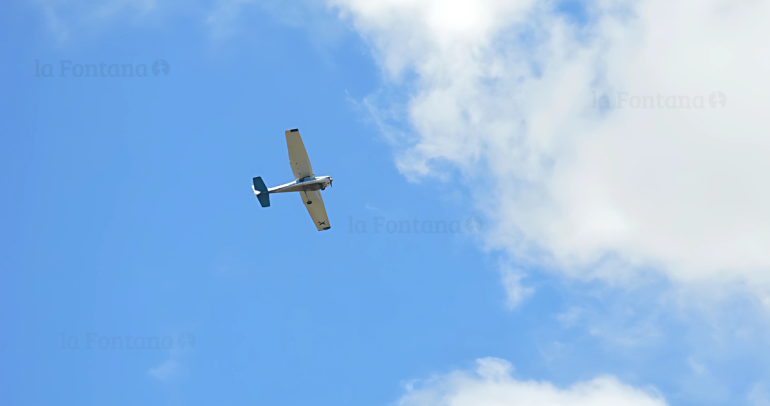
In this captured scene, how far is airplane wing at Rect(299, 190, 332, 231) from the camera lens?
53531mm

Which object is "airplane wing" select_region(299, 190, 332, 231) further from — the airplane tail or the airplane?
the airplane tail

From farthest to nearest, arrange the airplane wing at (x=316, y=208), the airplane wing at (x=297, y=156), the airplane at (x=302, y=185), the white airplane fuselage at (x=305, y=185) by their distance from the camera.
Answer: the airplane wing at (x=316, y=208) → the white airplane fuselage at (x=305, y=185) → the airplane at (x=302, y=185) → the airplane wing at (x=297, y=156)

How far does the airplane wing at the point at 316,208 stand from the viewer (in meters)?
53.5

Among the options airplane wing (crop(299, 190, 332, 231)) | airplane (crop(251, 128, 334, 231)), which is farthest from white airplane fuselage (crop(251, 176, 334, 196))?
airplane wing (crop(299, 190, 332, 231))

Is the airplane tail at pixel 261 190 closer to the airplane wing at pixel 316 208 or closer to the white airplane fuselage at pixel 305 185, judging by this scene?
the white airplane fuselage at pixel 305 185

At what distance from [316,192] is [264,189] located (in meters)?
4.69

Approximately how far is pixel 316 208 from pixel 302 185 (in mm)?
3566

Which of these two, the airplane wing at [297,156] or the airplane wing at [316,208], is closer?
the airplane wing at [297,156]

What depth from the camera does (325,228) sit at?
5584cm

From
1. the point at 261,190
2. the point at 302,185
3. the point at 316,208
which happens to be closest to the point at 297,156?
the point at 302,185

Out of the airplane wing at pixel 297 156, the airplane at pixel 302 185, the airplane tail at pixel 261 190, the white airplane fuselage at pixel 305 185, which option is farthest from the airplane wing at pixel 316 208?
the airplane tail at pixel 261 190

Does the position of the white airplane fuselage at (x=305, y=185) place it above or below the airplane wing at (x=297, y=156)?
below

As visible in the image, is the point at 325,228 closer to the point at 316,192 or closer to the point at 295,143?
the point at 316,192

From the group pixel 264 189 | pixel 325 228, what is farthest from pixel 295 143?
pixel 325 228
